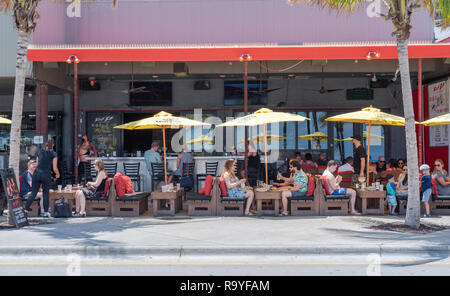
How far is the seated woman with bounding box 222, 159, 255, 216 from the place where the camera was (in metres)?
11.5

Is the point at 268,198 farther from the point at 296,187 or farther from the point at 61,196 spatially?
the point at 61,196

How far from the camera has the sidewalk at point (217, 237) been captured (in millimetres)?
7785

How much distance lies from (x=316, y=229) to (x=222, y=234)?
1.84m

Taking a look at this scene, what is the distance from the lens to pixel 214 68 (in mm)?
18078

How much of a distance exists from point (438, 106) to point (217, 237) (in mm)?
11449

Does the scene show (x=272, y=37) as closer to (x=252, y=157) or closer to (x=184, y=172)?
(x=252, y=157)

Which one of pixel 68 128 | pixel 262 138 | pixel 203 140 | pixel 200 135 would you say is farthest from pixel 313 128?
pixel 68 128

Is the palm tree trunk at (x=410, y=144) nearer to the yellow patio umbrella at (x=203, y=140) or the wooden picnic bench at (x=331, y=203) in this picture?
the wooden picnic bench at (x=331, y=203)

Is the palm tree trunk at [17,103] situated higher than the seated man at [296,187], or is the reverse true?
the palm tree trunk at [17,103]

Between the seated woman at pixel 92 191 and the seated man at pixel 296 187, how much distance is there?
4.25 meters

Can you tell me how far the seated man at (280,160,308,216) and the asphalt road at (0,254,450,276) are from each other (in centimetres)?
403

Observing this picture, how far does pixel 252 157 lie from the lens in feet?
51.0

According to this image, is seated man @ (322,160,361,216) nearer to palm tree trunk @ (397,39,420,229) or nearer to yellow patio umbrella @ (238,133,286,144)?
palm tree trunk @ (397,39,420,229)

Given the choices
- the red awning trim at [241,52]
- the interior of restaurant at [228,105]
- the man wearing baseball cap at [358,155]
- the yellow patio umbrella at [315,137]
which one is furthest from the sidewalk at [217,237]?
the interior of restaurant at [228,105]
